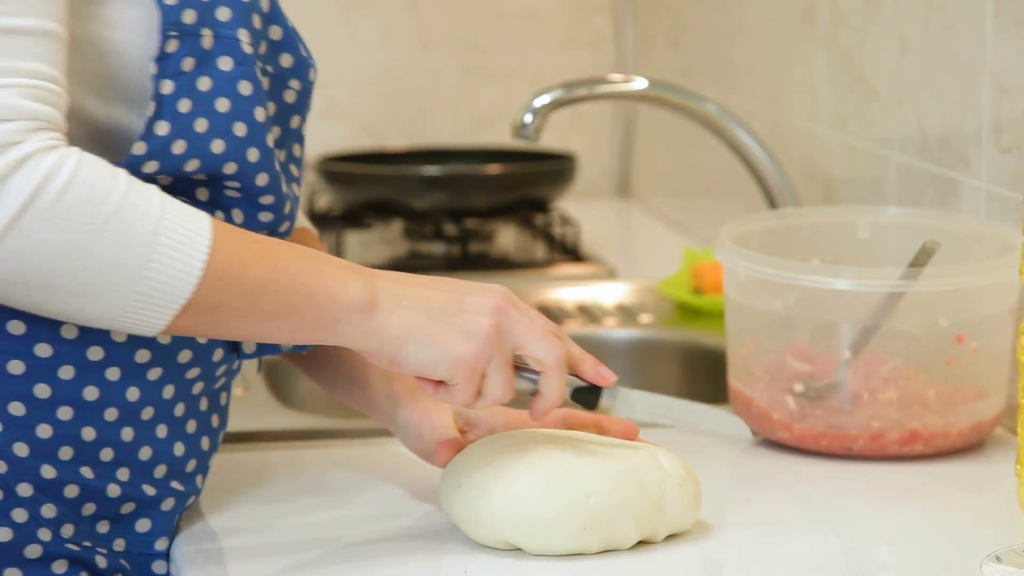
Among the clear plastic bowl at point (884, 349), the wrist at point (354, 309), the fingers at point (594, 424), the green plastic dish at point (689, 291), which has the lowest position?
the green plastic dish at point (689, 291)

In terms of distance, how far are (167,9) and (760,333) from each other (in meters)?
0.51

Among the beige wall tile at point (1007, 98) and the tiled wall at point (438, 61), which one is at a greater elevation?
the beige wall tile at point (1007, 98)

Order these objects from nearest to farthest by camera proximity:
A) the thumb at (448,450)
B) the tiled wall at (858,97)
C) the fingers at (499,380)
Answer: the fingers at (499,380) → the thumb at (448,450) → the tiled wall at (858,97)

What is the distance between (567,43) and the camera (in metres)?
1.97

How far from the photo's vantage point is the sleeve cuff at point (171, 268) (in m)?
0.57

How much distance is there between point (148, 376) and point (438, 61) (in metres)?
1.34

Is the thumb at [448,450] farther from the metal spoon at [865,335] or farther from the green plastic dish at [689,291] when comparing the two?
the green plastic dish at [689,291]

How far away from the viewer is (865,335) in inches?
32.1

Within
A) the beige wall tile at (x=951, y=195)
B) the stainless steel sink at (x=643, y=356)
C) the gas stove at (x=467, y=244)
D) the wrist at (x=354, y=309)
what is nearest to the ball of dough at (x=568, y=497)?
the wrist at (x=354, y=309)

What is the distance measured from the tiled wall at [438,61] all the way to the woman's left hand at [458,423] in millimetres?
1176

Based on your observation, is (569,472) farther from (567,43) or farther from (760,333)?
(567,43)

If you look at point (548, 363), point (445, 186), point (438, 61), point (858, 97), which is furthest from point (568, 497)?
point (438, 61)

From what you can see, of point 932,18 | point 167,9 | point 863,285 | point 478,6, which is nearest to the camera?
point 167,9

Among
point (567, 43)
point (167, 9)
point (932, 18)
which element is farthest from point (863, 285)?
point (567, 43)
